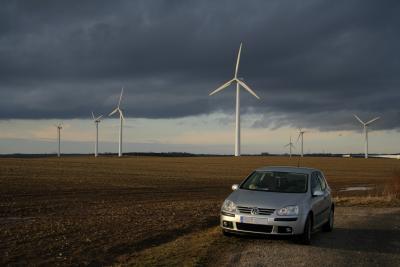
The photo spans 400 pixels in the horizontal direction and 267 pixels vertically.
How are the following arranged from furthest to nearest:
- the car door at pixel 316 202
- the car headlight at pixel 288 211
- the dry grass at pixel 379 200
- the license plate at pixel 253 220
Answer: the dry grass at pixel 379 200
the car door at pixel 316 202
the car headlight at pixel 288 211
the license plate at pixel 253 220

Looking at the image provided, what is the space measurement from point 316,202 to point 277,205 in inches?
60.5

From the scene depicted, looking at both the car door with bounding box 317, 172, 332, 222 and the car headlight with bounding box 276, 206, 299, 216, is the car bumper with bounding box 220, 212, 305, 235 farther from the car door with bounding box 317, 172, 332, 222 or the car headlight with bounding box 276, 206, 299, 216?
the car door with bounding box 317, 172, 332, 222

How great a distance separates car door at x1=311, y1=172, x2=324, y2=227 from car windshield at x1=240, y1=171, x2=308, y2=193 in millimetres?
249

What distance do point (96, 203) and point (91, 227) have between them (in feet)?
23.4

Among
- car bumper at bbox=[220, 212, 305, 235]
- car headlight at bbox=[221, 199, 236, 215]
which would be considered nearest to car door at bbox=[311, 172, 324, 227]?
car bumper at bbox=[220, 212, 305, 235]

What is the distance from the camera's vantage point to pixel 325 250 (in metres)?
10.4

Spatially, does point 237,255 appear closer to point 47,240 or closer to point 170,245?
point 170,245

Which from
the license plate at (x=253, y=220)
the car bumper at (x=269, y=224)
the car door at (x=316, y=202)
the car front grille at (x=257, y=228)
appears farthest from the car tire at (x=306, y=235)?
the license plate at (x=253, y=220)

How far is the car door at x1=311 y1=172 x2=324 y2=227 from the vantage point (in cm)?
1162

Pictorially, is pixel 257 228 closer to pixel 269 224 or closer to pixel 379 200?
pixel 269 224

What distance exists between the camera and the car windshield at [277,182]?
11.9 meters

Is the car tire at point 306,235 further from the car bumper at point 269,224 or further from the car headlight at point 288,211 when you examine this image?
the car headlight at point 288,211

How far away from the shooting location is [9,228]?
1252 cm

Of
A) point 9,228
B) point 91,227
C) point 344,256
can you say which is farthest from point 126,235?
point 344,256
